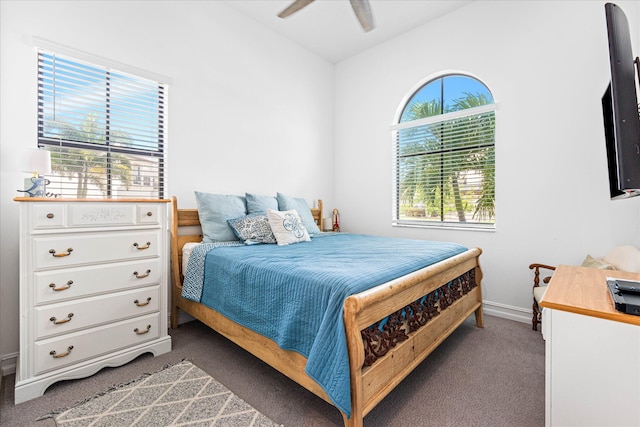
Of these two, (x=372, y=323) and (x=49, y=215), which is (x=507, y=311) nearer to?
(x=372, y=323)

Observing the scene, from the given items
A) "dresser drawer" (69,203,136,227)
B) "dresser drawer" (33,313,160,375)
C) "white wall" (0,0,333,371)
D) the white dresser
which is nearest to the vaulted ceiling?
"white wall" (0,0,333,371)

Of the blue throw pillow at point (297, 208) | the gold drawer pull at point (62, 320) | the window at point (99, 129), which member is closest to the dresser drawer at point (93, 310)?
the gold drawer pull at point (62, 320)

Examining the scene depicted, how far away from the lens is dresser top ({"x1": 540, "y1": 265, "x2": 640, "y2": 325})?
1000mm

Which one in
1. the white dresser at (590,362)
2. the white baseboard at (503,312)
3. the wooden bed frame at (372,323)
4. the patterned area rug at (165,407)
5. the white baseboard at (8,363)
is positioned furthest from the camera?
the white baseboard at (503,312)

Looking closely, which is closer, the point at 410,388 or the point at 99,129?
the point at 410,388

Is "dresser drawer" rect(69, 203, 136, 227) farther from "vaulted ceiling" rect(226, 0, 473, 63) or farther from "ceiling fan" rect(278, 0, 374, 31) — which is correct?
"vaulted ceiling" rect(226, 0, 473, 63)

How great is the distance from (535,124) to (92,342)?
151 inches

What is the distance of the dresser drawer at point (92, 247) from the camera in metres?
1.73

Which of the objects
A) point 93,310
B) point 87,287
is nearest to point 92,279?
point 87,287

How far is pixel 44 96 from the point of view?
7.02 feet

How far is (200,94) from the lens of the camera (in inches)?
117

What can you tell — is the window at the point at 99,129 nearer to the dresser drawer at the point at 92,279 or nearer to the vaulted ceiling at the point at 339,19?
the dresser drawer at the point at 92,279

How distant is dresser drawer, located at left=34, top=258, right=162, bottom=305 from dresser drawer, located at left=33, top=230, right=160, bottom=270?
45 mm

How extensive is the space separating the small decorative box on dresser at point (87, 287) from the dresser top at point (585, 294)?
7.44 ft
